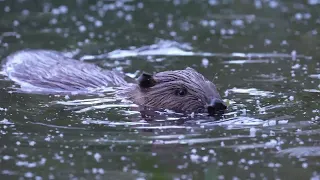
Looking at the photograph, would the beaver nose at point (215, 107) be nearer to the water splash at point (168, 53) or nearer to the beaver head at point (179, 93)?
the beaver head at point (179, 93)

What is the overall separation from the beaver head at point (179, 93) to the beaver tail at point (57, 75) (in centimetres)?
88

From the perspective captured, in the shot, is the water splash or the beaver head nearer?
the beaver head

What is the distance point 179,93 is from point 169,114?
12.9 inches

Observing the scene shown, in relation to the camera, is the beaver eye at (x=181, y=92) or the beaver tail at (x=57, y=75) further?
the beaver tail at (x=57, y=75)

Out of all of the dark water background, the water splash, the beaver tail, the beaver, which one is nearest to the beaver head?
the beaver

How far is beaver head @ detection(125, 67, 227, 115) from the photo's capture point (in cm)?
853

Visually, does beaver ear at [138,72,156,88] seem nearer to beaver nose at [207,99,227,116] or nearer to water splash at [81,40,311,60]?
beaver nose at [207,99,227,116]

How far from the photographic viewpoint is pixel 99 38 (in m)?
13.7

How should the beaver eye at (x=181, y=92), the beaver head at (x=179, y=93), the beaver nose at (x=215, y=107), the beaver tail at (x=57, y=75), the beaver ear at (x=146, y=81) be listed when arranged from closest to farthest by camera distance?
the beaver nose at (x=215, y=107)
the beaver head at (x=179, y=93)
the beaver eye at (x=181, y=92)
the beaver ear at (x=146, y=81)
the beaver tail at (x=57, y=75)

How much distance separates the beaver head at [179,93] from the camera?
853 centimetres

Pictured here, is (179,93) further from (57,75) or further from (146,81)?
(57,75)

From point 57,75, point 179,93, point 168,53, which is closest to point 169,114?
point 179,93

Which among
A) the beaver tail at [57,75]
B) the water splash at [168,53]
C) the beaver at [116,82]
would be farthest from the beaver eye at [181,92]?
the water splash at [168,53]

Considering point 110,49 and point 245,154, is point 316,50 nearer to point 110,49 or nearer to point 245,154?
point 110,49
